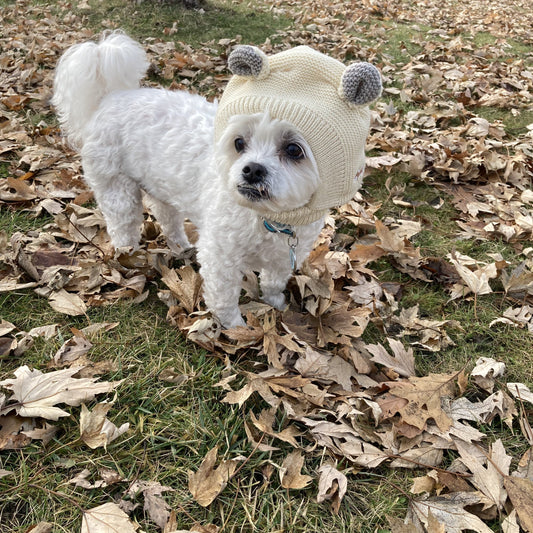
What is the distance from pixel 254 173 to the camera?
222 cm

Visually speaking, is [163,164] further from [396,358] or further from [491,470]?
[491,470]

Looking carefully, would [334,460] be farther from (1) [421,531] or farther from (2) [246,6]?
(2) [246,6]

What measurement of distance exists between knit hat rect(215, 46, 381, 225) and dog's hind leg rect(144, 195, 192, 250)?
1704 millimetres

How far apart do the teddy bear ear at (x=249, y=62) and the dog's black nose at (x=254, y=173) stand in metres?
0.45

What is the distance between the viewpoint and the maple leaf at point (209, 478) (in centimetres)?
213

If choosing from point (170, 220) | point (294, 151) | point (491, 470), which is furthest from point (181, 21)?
point (491, 470)

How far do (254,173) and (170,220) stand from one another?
6.11 ft

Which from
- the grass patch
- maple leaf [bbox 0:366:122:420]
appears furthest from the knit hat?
the grass patch

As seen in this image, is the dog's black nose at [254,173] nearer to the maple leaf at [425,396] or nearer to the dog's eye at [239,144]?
the dog's eye at [239,144]

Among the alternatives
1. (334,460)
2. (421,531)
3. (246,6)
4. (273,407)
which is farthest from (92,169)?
(246,6)

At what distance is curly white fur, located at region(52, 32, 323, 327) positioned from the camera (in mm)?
2820

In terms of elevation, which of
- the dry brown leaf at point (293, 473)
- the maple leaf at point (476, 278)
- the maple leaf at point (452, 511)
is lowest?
the dry brown leaf at point (293, 473)

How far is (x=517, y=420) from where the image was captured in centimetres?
261

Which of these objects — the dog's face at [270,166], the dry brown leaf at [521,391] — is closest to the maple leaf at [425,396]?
the dry brown leaf at [521,391]
